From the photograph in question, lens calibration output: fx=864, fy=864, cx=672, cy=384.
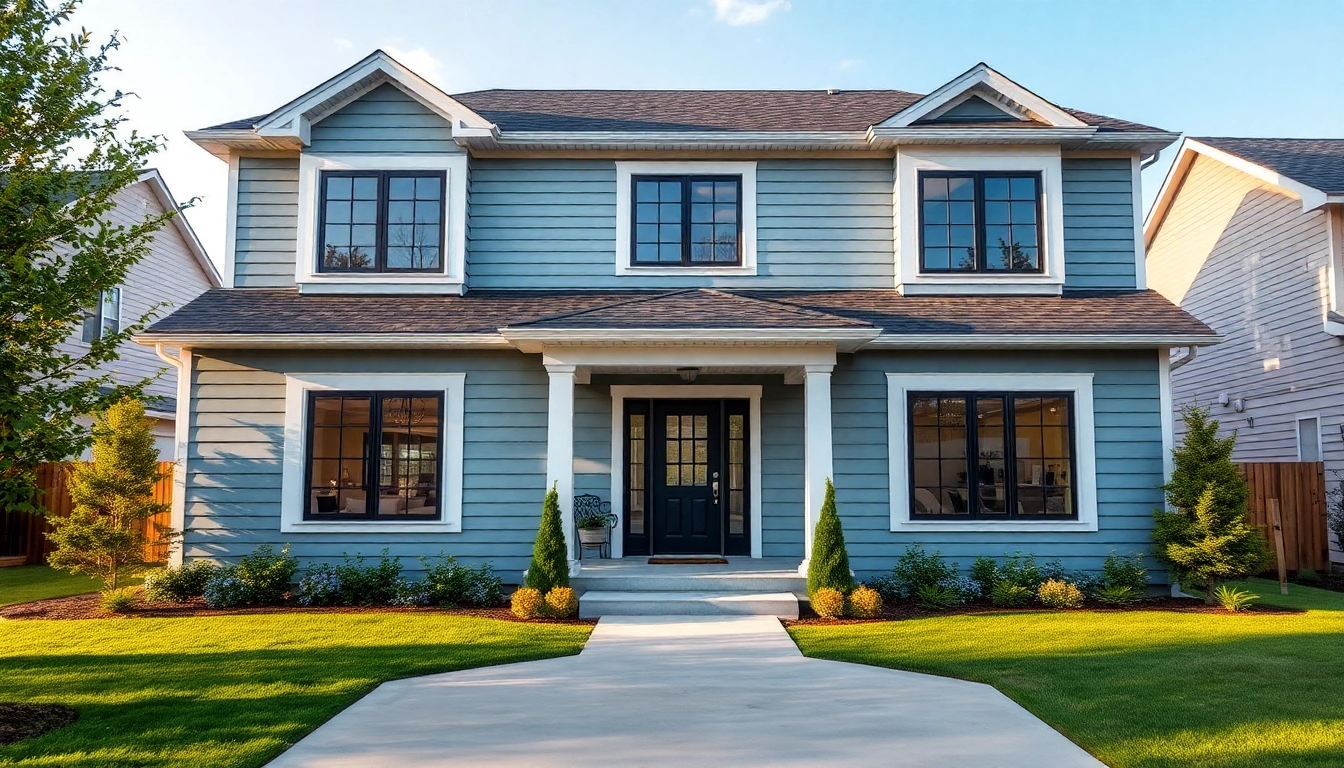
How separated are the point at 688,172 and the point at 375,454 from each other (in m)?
4.95

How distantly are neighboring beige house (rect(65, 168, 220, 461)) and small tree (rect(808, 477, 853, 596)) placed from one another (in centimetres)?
1229

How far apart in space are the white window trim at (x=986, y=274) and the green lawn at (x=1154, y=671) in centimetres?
381

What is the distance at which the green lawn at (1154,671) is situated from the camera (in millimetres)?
4477

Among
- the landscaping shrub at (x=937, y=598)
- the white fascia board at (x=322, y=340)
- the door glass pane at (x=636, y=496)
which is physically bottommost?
the landscaping shrub at (x=937, y=598)

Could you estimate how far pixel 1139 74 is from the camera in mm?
16000

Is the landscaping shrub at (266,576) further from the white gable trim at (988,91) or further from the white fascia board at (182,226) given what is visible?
the white fascia board at (182,226)

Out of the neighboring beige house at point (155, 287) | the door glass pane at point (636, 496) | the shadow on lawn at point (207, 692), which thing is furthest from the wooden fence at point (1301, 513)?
the neighboring beige house at point (155, 287)

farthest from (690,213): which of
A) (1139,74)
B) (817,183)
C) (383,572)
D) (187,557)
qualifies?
(1139,74)

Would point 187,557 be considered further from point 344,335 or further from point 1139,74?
point 1139,74

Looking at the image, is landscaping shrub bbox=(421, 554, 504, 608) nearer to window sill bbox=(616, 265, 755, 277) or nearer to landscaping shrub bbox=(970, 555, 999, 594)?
window sill bbox=(616, 265, 755, 277)

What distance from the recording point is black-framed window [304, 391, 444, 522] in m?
9.66

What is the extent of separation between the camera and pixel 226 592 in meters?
8.94

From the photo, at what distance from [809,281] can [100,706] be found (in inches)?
314

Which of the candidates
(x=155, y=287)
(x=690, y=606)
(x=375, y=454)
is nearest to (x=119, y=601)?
(x=375, y=454)
